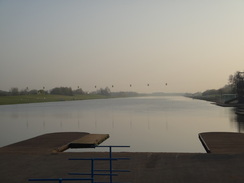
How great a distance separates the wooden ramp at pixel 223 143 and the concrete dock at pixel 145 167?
6.17ft

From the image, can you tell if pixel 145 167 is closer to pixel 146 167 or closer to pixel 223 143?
pixel 146 167

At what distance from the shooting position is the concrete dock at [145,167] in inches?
438

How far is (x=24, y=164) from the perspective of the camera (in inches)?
543

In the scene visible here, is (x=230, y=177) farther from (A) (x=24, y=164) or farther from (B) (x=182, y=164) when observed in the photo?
(A) (x=24, y=164)

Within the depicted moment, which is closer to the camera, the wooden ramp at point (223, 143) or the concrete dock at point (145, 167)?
the concrete dock at point (145, 167)

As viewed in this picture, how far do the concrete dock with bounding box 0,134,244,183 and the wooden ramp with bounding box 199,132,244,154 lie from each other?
1881 millimetres

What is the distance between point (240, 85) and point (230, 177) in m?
69.7

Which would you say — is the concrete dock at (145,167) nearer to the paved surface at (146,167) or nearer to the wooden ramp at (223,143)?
the paved surface at (146,167)

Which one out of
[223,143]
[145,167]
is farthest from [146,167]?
[223,143]

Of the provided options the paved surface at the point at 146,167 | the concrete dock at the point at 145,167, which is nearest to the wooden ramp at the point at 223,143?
the concrete dock at the point at 145,167

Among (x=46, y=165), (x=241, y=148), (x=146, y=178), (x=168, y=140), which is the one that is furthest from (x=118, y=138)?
(x=146, y=178)

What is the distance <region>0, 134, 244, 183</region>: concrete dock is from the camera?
36.5 feet

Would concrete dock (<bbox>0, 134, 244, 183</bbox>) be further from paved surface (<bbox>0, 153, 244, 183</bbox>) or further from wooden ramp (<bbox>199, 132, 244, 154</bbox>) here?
wooden ramp (<bbox>199, 132, 244, 154</bbox>)

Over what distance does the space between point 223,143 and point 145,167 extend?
8.92m
